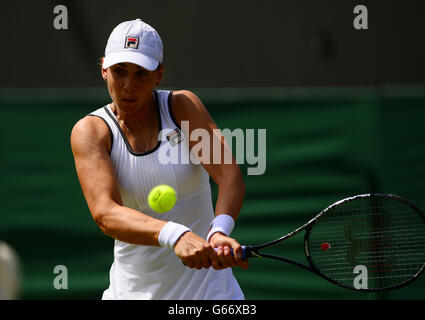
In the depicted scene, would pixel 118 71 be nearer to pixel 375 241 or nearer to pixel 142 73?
pixel 142 73

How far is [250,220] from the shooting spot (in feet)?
17.2

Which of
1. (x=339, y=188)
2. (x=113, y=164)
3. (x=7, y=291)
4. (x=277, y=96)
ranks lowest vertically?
(x=7, y=291)

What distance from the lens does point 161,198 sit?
306 centimetres

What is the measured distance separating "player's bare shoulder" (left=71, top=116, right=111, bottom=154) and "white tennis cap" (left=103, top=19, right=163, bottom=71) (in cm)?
25

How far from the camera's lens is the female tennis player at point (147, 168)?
10.2 ft

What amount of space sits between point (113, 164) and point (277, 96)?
2287 millimetres

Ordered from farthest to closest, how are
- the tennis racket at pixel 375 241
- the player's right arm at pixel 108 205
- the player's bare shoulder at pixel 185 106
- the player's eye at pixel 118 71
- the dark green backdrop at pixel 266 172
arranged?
the dark green backdrop at pixel 266 172 < the tennis racket at pixel 375 241 < the player's bare shoulder at pixel 185 106 < the player's eye at pixel 118 71 < the player's right arm at pixel 108 205

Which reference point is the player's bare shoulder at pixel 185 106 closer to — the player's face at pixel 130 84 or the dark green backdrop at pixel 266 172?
the player's face at pixel 130 84

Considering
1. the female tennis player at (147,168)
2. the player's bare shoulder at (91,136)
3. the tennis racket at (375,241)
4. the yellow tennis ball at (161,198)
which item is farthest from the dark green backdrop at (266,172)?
the yellow tennis ball at (161,198)

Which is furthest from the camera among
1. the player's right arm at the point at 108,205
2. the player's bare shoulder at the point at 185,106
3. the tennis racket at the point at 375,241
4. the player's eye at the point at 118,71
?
the tennis racket at the point at 375,241

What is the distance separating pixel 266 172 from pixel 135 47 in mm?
2297

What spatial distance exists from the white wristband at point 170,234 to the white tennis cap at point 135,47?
687 mm
